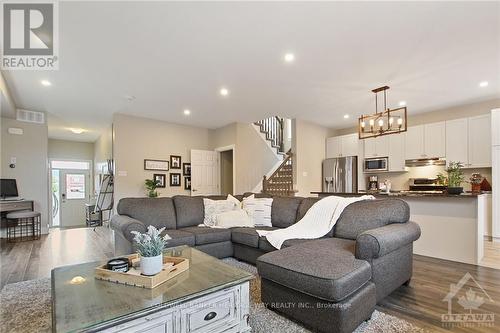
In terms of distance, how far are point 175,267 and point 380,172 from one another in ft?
20.2

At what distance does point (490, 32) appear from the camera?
8.84 ft

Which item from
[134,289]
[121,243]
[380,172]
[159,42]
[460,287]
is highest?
[159,42]

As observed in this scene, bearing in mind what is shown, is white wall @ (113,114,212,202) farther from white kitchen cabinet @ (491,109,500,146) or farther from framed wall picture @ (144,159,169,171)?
white kitchen cabinet @ (491,109,500,146)

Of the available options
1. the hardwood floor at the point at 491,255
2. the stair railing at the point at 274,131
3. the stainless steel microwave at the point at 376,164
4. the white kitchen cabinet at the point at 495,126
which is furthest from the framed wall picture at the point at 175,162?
the white kitchen cabinet at the point at 495,126

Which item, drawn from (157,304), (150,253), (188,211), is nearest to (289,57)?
(188,211)

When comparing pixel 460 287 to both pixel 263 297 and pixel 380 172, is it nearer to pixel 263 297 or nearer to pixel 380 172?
pixel 263 297

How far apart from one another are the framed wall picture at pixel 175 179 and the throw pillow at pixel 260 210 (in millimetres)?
3306

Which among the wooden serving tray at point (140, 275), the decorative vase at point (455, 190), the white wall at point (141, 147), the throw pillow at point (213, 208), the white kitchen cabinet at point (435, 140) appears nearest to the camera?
the wooden serving tray at point (140, 275)

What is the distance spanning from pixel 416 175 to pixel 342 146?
1849mm

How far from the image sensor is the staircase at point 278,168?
6645mm

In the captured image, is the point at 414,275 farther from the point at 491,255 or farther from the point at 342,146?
the point at 342,146

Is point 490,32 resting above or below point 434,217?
above

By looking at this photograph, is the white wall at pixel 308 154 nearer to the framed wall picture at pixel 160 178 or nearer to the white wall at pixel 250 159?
the white wall at pixel 250 159

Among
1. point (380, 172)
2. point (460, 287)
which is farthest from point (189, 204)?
point (380, 172)
